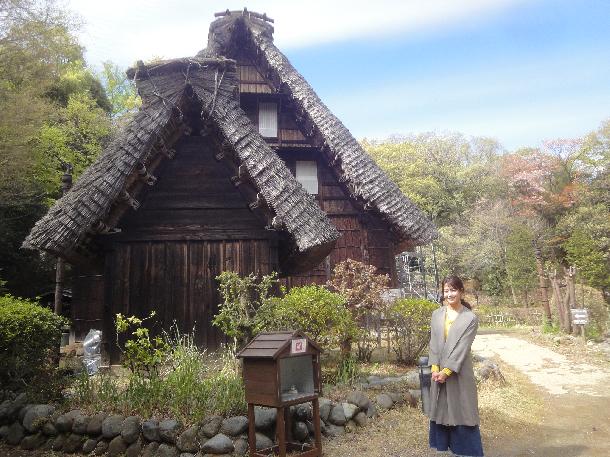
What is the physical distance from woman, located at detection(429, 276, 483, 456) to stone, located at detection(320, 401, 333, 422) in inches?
69.1

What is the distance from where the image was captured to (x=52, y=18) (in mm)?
18406

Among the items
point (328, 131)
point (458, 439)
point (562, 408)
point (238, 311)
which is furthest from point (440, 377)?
point (328, 131)

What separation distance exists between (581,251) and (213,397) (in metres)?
17.6

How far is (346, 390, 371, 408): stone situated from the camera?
6.20 m

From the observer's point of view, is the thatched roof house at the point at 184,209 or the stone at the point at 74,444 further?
the thatched roof house at the point at 184,209

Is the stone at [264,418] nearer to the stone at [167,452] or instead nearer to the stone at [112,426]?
the stone at [167,452]

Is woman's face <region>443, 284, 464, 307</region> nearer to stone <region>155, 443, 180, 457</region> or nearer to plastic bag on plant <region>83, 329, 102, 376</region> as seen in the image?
stone <region>155, 443, 180, 457</region>

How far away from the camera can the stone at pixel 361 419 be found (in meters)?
6.05

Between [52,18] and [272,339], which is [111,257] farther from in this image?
[52,18]

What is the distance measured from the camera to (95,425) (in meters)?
5.46

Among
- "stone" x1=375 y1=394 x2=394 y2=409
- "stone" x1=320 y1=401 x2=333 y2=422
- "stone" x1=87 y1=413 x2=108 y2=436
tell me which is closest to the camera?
"stone" x1=87 y1=413 x2=108 y2=436

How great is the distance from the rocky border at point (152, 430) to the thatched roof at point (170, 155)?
2.13m

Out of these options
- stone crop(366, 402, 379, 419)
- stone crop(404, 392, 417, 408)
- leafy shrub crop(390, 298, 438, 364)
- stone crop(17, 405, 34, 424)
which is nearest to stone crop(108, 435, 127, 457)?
stone crop(17, 405, 34, 424)

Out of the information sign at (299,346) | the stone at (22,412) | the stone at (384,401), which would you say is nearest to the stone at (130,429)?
the stone at (22,412)
